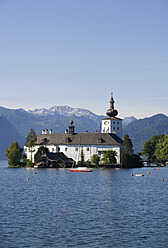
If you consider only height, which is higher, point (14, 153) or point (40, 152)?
point (40, 152)

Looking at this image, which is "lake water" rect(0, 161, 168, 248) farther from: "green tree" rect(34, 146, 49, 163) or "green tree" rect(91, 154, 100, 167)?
"green tree" rect(34, 146, 49, 163)

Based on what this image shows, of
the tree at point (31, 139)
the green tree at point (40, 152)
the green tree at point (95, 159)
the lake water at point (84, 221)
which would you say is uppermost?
the tree at point (31, 139)

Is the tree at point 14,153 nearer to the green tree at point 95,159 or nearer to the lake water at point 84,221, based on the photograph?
the green tree at point 95,159

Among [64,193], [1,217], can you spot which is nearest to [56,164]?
[64,193]

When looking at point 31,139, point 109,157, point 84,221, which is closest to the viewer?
point 84,221

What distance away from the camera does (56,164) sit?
182250 mm

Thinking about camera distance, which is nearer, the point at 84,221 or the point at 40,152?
the point at 84,221

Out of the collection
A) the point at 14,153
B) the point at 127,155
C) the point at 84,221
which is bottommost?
the point at 84,221

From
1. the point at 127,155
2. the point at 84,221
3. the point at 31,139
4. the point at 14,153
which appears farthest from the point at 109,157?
the point at 84,221

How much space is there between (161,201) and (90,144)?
385ft

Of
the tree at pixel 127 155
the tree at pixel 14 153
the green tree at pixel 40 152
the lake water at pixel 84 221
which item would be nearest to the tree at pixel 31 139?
the green tree at pixel 40 152

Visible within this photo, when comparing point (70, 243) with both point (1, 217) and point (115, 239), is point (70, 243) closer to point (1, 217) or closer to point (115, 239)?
point (115, 239)

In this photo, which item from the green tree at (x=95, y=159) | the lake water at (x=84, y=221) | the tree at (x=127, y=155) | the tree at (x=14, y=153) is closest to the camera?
the lake water at (x=84, y=221)

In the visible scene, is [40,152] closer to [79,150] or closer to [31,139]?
[31,139]
